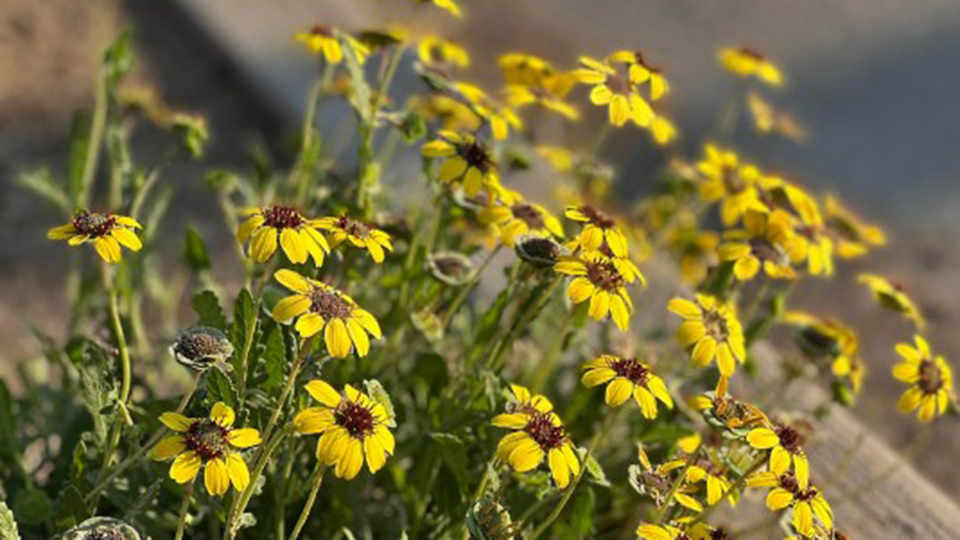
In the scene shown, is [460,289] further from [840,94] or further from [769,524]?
[840,94]

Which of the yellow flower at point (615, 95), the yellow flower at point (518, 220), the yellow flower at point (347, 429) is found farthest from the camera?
the yellow flower at point (615, 95)

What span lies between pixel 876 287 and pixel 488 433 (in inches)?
27.1

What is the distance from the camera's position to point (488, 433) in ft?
5.50

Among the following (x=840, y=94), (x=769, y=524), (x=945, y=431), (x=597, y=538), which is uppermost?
(x=840, y=94)

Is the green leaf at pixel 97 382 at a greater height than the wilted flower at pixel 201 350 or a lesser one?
lesser

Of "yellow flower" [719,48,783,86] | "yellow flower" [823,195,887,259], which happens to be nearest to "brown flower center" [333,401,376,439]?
"yellow flower" [823,195,887,259]

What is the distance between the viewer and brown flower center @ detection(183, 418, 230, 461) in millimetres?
1233

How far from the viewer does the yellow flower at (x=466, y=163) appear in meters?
1.67

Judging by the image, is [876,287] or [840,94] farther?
[840,94]

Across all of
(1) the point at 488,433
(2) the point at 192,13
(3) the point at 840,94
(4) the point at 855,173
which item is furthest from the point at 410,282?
(3) the point at 840,94

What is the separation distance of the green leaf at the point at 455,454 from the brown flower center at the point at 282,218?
384 millimetres

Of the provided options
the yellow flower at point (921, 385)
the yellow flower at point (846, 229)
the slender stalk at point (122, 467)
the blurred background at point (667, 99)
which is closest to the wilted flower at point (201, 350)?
the slender stalk at point (122, 467)

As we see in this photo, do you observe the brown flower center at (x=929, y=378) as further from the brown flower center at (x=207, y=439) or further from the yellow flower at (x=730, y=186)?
the brown flower center at (x=207, y=439)

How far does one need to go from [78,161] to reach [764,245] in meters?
1.18
